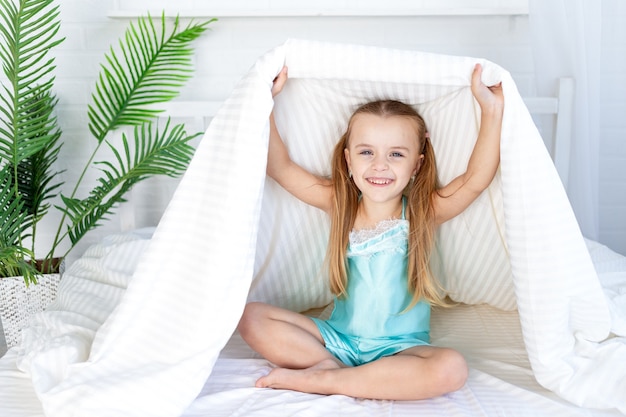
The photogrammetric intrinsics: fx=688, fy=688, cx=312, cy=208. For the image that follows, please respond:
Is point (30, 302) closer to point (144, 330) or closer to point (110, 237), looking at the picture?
point (110, 237)

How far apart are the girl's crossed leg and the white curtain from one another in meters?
0.90

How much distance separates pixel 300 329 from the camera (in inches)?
53.9

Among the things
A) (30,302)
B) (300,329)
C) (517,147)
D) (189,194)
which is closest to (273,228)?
(300,329)

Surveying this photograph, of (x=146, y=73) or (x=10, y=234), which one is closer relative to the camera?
(x=10, y=234)

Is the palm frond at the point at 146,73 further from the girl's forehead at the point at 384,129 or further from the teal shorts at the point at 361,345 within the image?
the teal shorts at the point at 361,345

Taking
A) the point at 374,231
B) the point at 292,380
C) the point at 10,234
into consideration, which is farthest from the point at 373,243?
the point at 10,234

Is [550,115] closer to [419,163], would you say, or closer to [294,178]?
[419,163]

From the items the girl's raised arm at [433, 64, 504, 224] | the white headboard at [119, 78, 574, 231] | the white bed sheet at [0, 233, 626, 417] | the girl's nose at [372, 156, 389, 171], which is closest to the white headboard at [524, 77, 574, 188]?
the white headboard at [119, 78, 574, 231]

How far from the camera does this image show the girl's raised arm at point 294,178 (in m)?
1.44

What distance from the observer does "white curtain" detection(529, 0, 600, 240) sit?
1879mm

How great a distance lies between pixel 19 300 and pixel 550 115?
165 cm

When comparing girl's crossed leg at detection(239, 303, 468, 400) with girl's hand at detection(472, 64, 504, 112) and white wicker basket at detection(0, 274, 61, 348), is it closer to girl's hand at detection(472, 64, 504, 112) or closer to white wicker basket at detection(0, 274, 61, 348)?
girl's hand at detection(472, 64, 504, 112)


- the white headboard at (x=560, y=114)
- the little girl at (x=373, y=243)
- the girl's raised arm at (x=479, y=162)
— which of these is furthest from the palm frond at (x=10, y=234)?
the white headboard at (x=560, y=114)

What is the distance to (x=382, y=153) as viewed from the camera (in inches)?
55.7
